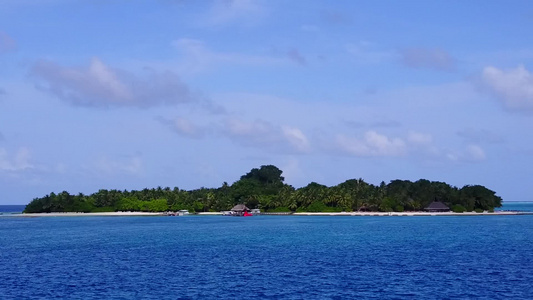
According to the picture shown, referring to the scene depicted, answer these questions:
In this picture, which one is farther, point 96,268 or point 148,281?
point 96,268

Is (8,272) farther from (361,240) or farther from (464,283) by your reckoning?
(361,240)

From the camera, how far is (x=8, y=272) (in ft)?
251

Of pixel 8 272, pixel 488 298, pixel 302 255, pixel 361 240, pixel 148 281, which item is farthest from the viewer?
pixel 361 240

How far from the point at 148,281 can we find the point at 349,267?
1050 inches

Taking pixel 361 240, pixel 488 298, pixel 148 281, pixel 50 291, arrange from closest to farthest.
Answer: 1. pixel 488 298
2. pixel 50 291
3. pixel 148 281
4. pixel 361 240

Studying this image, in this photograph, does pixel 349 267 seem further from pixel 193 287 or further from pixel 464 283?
pixel 193 287

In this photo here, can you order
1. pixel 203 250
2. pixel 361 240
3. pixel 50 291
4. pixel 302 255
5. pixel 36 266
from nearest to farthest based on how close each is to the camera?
pixel 50 291 → pixel 36 266 → pixel 302 255 → pixel 203 250 → pixel 361 240

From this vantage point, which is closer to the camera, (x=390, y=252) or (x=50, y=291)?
(x=50, y=291)

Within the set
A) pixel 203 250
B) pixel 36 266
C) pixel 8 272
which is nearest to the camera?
pixel 8 272

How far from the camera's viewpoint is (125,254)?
319ft

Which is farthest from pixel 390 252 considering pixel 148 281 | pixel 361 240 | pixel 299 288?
pixel 148 281

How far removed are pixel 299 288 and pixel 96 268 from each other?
101 feet

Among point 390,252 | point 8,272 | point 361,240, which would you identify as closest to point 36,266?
point 8,272

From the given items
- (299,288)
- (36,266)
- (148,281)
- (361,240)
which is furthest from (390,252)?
(36,266)
